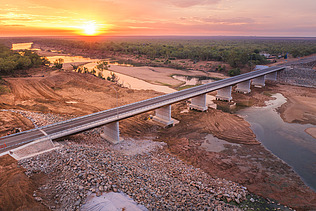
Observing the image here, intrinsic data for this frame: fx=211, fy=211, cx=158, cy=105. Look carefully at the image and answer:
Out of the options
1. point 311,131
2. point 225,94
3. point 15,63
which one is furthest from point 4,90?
point 311,131

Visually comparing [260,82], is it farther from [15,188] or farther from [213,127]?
[15,188]

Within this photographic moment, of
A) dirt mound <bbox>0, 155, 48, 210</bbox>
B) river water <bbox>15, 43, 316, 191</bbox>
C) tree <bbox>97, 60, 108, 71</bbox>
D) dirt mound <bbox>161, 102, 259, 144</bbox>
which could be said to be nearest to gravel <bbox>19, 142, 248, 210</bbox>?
dirt mound <bbox>0, 155, 48, 210</bbox>

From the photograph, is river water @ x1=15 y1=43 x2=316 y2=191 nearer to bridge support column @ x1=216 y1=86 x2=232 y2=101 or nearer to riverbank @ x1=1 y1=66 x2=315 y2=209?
riverbank @ x1=1 y1=66 x2=315 y2=209

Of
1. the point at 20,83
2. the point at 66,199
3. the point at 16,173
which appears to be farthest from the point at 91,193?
the point at 20,83

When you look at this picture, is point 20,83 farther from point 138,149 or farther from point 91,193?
point 91,193

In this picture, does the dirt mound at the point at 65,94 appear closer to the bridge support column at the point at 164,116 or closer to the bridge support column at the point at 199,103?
the bridge support column at the point at 164,116
